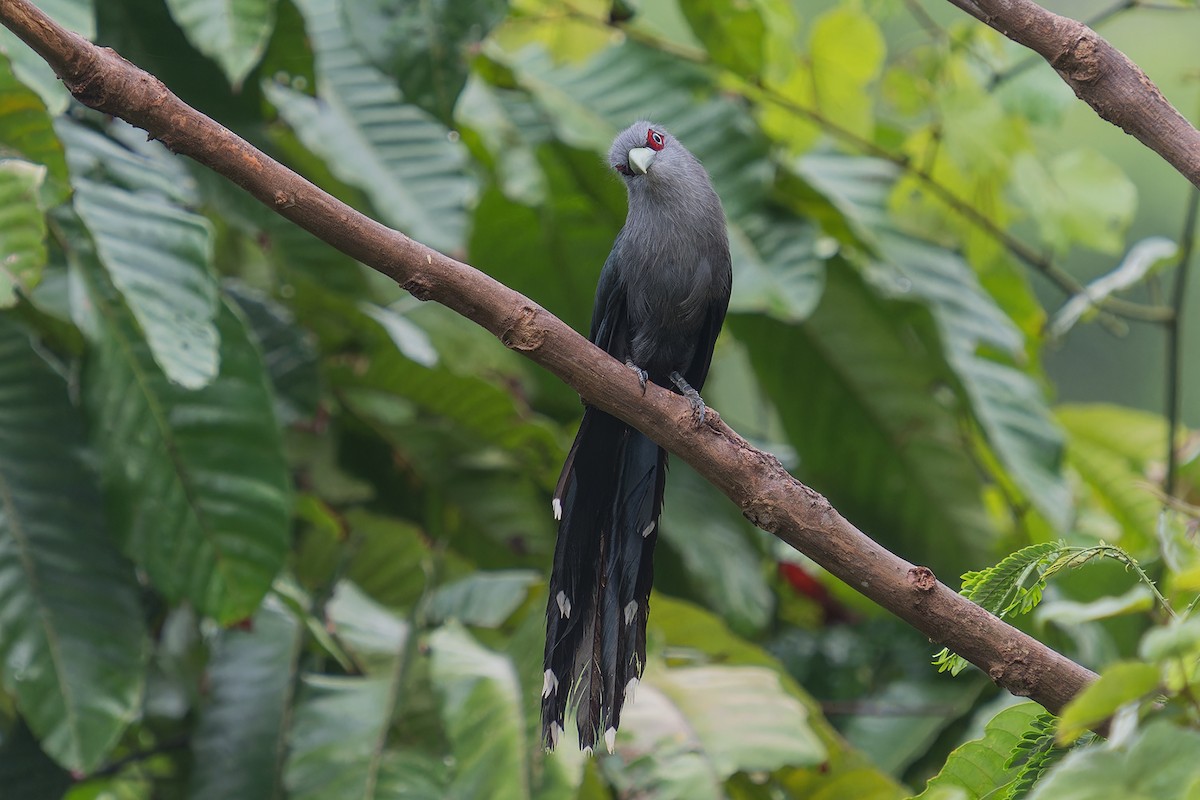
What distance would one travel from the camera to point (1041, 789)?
2.89 ft

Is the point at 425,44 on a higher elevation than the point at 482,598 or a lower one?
higher

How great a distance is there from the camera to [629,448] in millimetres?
1825

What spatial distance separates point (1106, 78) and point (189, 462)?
1.84 meters

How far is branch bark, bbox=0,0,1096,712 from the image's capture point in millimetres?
1271

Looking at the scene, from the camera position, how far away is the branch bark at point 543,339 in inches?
50.0

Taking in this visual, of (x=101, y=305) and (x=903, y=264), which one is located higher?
(x=903, y=264)

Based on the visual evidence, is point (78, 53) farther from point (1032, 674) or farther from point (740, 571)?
point (740, 571)

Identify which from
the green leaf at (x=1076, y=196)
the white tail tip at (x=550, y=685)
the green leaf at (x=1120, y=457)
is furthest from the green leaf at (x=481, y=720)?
the green leaf at (x=1120, y=457)

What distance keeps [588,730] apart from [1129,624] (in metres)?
2.31

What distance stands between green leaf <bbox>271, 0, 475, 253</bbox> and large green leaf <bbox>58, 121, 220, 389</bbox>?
0.57m

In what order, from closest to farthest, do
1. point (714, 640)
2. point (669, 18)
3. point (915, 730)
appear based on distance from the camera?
point (714, 640) → point (915, 730) → point (669, 18)

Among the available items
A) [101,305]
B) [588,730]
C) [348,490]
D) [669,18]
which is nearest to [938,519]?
[348,490]

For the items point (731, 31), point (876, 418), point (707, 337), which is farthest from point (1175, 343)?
point (707, 337)

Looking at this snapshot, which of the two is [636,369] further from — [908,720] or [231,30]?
[908,720]
